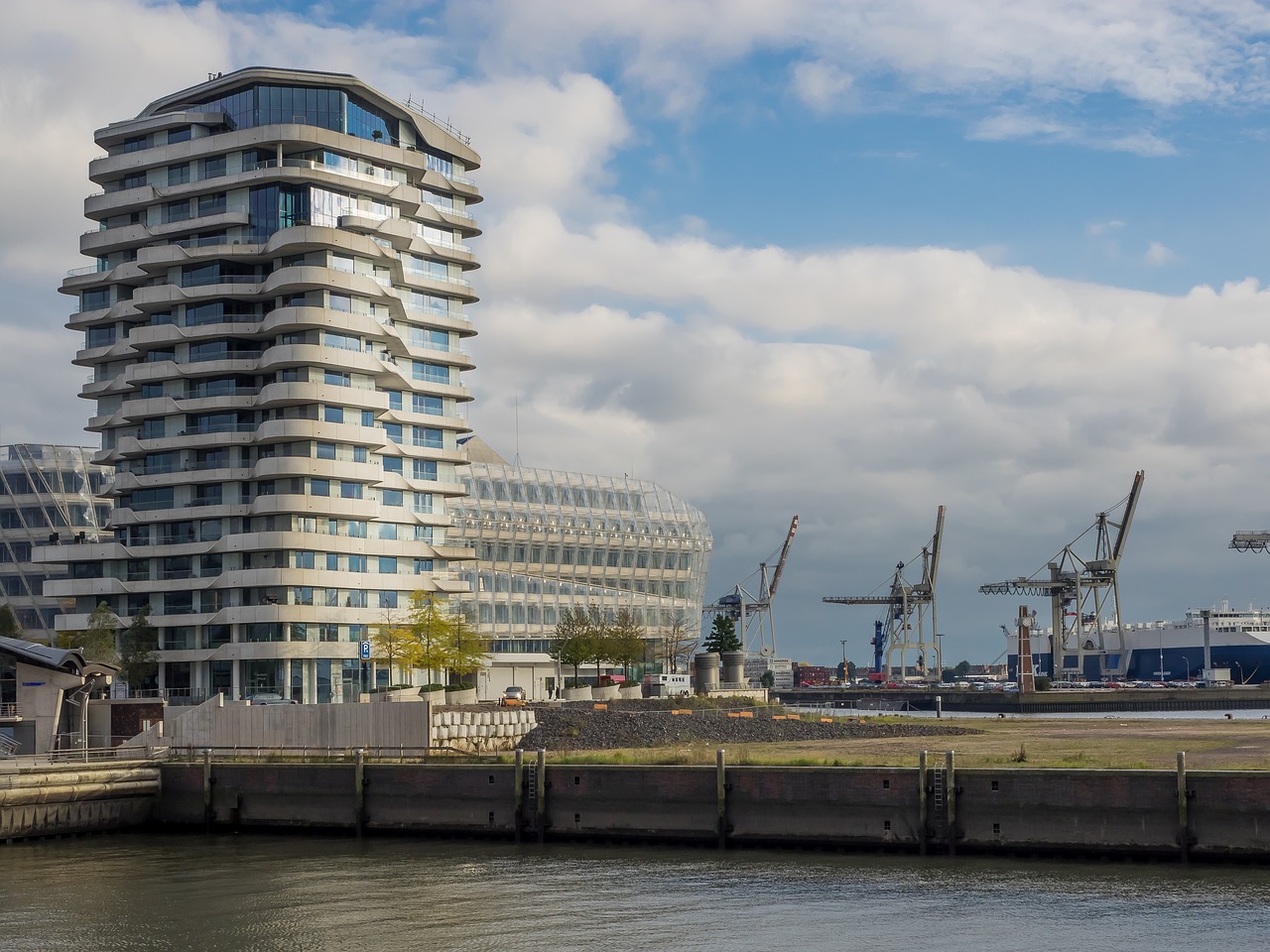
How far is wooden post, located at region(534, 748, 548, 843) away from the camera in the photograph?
62719mm

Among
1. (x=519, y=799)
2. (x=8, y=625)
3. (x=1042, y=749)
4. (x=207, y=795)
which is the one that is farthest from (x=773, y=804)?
(x=8, y=625)

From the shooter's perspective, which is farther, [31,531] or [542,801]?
[31,531]

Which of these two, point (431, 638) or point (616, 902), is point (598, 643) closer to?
point (431, 638)

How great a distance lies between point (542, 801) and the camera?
6281 centimetres

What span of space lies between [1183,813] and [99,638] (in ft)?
313

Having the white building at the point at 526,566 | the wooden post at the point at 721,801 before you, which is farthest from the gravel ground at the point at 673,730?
the white building at the point at 526,566

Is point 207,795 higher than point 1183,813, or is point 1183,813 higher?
point 1183,813

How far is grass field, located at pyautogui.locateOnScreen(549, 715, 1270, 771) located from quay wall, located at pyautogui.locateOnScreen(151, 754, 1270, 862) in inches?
140

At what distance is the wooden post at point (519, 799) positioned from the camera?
63.2m

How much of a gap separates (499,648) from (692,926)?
131 metres

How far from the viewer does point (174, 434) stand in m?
136

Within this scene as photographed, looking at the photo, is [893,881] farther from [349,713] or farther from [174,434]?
[174,434]

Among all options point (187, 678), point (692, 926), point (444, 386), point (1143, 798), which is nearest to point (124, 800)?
point (692, 926)

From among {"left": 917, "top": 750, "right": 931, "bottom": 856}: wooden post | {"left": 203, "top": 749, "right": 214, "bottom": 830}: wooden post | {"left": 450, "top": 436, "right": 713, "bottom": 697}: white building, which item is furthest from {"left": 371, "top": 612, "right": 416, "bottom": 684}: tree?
{"left": 917, "top": 750, "right": 931, "bottom": 856}: wooden post
